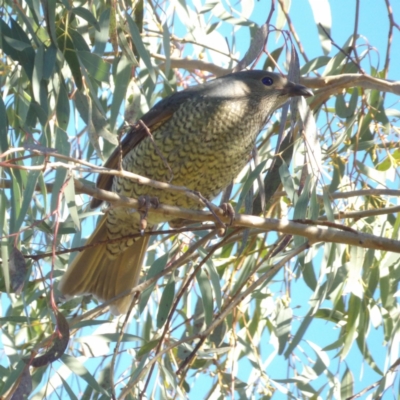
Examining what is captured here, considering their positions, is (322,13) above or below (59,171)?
above

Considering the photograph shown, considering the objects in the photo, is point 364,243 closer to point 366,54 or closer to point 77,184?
point 77,184

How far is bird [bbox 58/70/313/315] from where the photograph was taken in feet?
10.5

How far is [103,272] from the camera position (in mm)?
3578

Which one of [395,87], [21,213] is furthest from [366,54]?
[21,213]

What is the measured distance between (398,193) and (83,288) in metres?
1.48

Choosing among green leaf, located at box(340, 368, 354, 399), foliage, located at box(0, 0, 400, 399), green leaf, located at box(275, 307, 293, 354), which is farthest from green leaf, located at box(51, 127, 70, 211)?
green leaf, located at box(340, 368, 354, 399)

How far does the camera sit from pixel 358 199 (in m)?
3.53

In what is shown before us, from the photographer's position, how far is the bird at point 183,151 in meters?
3.19

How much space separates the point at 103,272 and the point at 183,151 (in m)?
0.76

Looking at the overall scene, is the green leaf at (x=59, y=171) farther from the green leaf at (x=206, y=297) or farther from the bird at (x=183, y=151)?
the green leaf at (x=206, y=297)

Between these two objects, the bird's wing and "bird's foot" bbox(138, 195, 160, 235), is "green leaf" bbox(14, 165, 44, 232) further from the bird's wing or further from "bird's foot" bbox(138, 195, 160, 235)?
the bird's wing

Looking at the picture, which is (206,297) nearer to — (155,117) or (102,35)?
(155,117)

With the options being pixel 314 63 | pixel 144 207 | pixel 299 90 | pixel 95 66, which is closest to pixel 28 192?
pixel 144 207

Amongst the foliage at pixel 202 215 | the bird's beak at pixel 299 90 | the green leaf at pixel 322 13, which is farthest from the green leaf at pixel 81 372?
the green leaf at pixel 322 13
